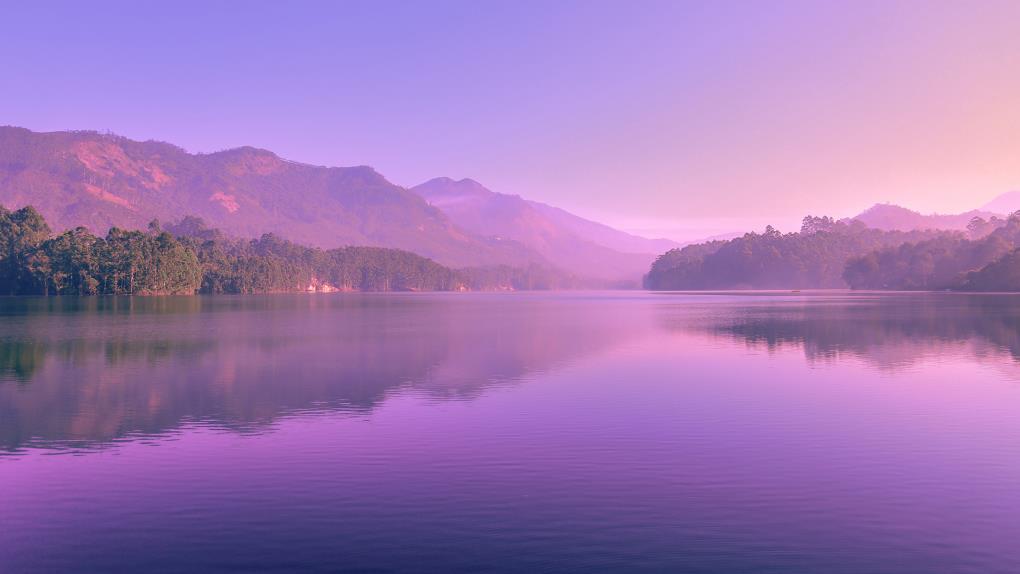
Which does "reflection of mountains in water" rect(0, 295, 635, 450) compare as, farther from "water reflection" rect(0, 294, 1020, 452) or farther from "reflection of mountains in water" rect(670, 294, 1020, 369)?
"reflection of mountains in water" rect(670, 294, 1020, 369)

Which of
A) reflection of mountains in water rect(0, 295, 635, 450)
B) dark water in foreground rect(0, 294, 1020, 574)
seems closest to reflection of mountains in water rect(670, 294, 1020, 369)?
dark water in foreground rect(0, 294, 1020, 574)

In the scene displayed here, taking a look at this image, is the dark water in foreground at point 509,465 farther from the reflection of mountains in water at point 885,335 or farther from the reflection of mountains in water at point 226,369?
the reflection of mountains in water at point 885,335

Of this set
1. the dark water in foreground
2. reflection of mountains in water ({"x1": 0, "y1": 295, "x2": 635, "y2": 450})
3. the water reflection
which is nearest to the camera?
the dark water in foreground

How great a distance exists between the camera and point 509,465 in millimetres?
22953

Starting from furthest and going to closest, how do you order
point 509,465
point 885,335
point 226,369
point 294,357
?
point 885,335, point 294,357, point 226,369, point 509,465

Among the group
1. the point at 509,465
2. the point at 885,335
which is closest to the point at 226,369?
the point at 509,465

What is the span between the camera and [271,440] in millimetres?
26531

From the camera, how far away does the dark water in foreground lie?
15.6m

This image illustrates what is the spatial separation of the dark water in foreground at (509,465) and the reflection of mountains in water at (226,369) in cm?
32

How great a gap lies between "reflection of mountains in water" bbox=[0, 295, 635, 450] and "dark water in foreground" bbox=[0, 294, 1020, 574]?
32 cm

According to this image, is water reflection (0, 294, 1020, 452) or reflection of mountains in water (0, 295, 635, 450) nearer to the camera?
reflection of mountains in water (0, 295, 635, 450)

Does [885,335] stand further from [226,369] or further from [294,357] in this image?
[226,369]

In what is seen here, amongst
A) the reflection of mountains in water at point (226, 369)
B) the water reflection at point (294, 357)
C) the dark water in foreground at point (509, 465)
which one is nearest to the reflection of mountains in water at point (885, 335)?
the water reflection at point (294, 357)

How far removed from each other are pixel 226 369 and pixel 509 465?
1195 inches
